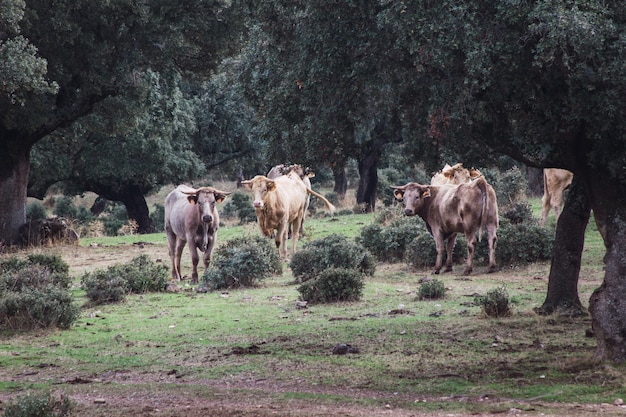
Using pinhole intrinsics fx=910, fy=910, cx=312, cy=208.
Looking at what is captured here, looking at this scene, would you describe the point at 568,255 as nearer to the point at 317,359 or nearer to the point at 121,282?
the point at 317,359

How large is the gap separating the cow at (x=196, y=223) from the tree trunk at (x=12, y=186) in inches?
314

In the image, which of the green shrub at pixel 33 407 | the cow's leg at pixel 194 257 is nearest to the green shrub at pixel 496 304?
the green shrub at pixel 33 407

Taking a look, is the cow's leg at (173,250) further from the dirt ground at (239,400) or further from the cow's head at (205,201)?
the dirt ground at (239,400)

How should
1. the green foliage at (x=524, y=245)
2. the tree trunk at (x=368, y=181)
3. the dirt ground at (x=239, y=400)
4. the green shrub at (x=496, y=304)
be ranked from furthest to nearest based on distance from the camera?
the tree trunk at (x=368, y=181), the green foliage at (x=524, y=245), the green shrub at (x=496, y=304), the dirt ground at (x=239, y=400)

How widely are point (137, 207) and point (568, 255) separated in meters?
33.8

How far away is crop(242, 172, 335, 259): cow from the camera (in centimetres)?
2441

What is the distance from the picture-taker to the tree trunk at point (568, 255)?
44.3ft

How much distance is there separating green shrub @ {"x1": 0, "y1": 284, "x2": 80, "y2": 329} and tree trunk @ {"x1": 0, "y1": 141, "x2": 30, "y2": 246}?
13.2m

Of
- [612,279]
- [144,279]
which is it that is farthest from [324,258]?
[612,279]

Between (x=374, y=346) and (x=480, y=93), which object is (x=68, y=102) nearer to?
(x=374, y=346)

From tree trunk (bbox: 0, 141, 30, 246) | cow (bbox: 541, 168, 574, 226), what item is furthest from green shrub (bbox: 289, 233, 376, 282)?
tree trunk (bbox: 0, 141, 30, 246)

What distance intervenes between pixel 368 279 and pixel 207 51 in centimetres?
1061

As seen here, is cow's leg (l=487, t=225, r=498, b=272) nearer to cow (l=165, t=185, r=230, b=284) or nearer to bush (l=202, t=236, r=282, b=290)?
bush (l=202, t=236, r=282, b=290)

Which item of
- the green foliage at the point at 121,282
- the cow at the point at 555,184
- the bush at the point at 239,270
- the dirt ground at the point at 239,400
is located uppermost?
the cow at the point at 555,184
